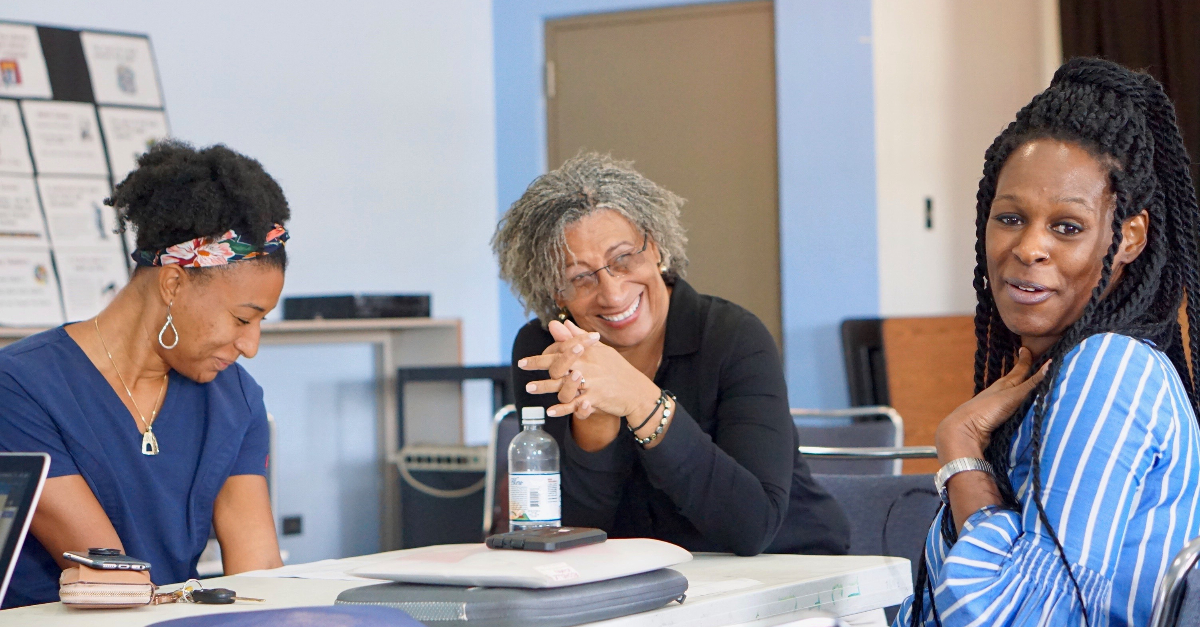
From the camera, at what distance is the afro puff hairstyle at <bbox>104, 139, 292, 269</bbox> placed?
1.80 meters

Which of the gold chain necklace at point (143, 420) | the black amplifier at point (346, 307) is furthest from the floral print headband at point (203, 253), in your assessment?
the black amplifier at point (346, 307)

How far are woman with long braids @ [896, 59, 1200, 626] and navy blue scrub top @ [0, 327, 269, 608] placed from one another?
1117 mm

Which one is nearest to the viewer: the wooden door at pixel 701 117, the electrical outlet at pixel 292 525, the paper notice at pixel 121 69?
the paper notice at pixel 121 69

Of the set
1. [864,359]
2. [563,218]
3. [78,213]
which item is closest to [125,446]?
[563,218]

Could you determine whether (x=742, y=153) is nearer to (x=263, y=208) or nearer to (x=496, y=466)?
(x=496, y=466)

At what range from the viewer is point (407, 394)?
180 inches

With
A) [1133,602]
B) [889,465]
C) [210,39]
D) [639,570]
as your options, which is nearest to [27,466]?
[639,570]

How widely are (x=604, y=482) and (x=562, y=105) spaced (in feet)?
11.5

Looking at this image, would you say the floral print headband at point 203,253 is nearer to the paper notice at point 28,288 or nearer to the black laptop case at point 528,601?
the black laptop case at point 528,601

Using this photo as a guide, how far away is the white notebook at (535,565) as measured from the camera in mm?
1124

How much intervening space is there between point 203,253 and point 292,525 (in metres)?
2.83

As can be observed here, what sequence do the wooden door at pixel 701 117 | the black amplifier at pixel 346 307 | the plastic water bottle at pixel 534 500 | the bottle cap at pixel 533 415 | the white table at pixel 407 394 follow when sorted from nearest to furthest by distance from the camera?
the plastic water bottle at pixel 534 500 < the bottle cap at pixel 533 415 < the black amplifier at pixel 346 307 < the white table at pixel 407 394 < the wooden door at pixel 701 117

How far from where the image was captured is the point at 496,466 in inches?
143

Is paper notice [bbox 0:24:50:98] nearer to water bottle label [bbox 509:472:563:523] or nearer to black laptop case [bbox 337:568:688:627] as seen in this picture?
water bottle label [bbox 509:472:563:523]
